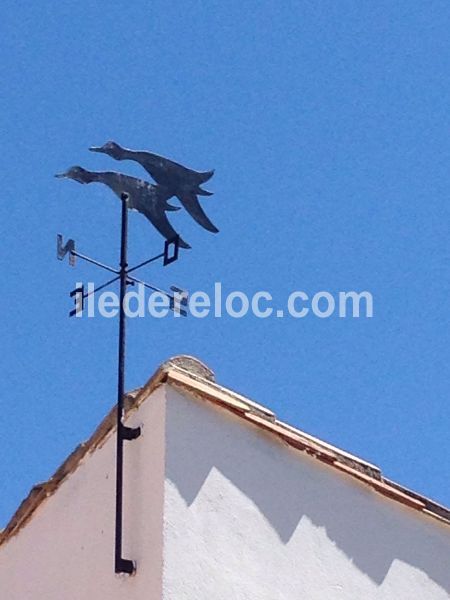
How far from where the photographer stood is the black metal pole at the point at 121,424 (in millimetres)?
8609

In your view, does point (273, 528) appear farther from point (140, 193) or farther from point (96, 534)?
point (140, 193)

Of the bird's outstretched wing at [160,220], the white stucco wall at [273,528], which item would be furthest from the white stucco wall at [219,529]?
the bird's outstretched wing at [160,220]

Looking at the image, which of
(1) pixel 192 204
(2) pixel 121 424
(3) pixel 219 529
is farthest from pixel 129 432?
(1) pixel 192 204

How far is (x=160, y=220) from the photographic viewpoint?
9.61m

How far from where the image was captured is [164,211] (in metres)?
9.61

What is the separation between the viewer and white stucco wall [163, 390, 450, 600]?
28.4 feet

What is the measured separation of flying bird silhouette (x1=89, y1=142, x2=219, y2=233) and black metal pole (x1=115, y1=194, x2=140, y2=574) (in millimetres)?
253

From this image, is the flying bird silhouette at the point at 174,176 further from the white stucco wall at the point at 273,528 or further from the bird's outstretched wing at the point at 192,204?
the white stucco wall at the point at 273,528

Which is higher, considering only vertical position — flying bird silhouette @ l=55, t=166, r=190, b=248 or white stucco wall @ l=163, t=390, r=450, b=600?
flying bird silhouette @ l=55, t=166, r=190, b=248

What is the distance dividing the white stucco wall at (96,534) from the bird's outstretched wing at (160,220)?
1.05 m

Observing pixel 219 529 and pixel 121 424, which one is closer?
pixel 219 529

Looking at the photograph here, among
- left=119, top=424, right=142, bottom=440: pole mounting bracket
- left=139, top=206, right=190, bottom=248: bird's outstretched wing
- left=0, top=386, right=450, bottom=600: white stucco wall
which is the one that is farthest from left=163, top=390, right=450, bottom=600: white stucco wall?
left=139, top=206, right=190, bottom=248: bird's outstretched wing

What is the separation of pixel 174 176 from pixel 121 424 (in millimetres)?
1545

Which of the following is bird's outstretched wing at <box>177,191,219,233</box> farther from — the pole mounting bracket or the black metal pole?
the pole mounting bracket
